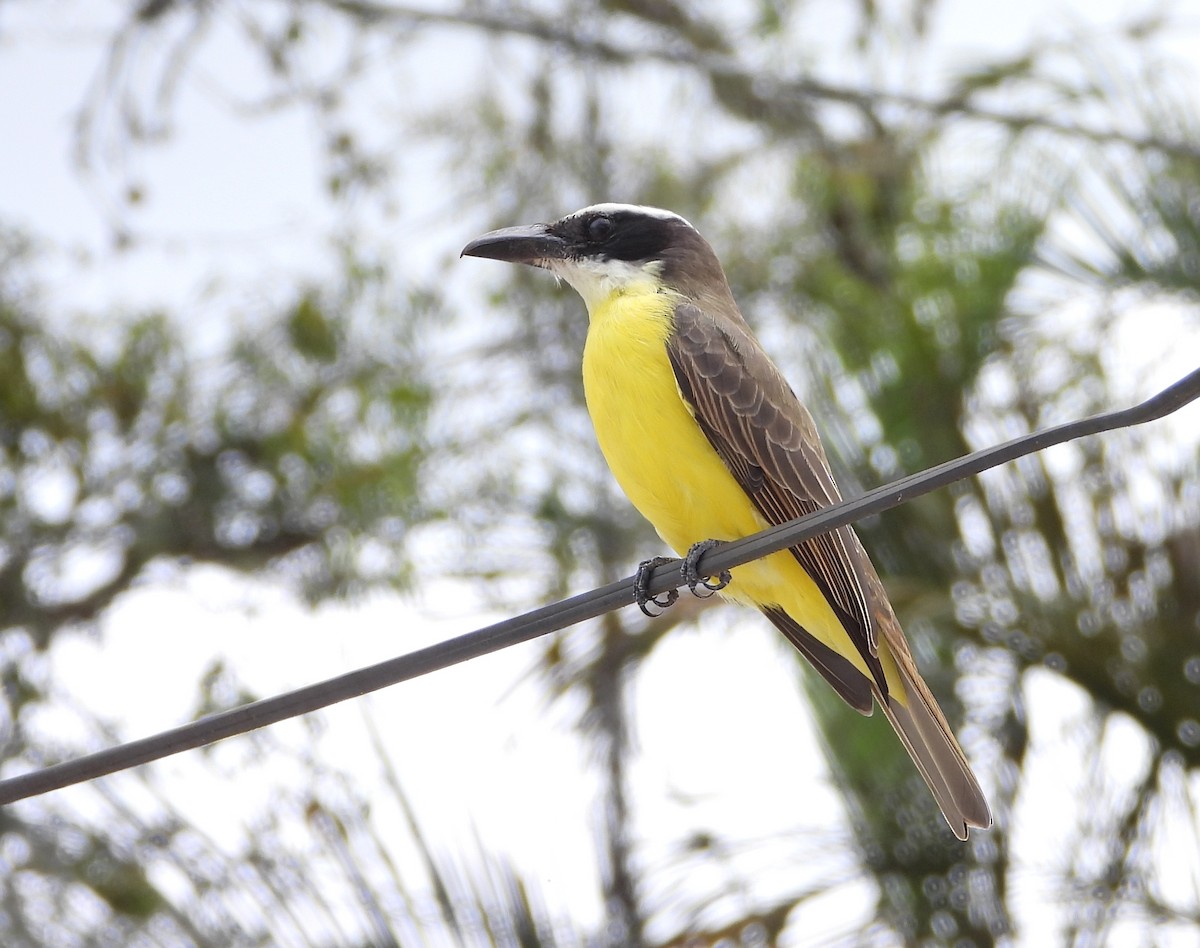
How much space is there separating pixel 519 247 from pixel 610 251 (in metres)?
0.28

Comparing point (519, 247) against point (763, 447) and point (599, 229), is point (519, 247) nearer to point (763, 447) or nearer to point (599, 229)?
point (599, 229)

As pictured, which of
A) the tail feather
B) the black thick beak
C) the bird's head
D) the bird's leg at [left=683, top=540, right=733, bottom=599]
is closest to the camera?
the bird's leg at [left=683, top=540, right=733, bottom=599]

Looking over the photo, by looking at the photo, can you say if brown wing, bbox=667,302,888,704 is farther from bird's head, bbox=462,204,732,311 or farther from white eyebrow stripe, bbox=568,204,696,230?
white eyebrow stripe, bbox=568,204,696,230

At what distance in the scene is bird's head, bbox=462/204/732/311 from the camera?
13.8 feet

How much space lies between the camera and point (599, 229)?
14.4ft

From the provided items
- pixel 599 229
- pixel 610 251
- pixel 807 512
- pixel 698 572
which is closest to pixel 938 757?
pixel 807 512

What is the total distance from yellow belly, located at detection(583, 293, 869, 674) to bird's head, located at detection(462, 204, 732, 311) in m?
0.45

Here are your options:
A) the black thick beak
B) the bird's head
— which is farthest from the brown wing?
the black thick beak

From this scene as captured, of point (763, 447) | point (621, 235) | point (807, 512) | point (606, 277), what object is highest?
point (621, 235)

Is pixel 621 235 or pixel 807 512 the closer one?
pixel 807 512

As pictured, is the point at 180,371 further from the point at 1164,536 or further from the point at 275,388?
the point at 1164,536

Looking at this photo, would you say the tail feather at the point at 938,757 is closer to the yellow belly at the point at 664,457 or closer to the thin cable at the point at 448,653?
the yellow belly at the point at 664,457

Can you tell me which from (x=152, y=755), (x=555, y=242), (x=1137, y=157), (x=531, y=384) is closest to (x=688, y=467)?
(x=555, y=242)

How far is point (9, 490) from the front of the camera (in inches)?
322
